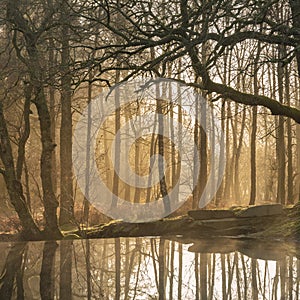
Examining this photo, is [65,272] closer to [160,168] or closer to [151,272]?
[151,272]

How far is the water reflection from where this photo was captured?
15.1 feet

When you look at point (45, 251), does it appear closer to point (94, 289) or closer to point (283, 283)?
point (94, 289)

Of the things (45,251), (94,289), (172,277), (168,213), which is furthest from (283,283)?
(168,213)

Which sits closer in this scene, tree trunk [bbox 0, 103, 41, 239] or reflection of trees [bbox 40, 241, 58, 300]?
reflection of trees [bbox 40, 241, 58, 300]

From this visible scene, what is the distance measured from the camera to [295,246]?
8.16 meters

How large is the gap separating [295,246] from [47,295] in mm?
5078

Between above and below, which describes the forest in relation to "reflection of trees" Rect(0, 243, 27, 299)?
above

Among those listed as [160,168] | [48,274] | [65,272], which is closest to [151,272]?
[65,272]

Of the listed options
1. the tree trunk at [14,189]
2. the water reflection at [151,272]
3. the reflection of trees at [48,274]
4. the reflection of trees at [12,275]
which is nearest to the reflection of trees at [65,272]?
the water reflection at [151,272]

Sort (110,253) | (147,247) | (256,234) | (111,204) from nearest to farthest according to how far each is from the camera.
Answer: (110,253)
(147,247)
(256,234)
(111,204)

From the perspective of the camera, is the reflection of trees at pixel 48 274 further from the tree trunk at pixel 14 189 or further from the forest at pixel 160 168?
the tree trunk at pixel 14 189

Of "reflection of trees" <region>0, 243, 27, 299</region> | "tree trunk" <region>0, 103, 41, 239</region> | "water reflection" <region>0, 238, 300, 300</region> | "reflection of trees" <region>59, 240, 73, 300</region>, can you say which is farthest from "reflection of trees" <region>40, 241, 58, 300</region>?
"tree trunk" <region>0, 103, 41, 239</region>

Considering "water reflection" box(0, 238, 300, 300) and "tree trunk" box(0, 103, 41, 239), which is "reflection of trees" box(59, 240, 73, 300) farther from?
"tree trunk" box(0, 103, 41, 239)

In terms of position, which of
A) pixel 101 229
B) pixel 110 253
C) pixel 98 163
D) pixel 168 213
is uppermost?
pixel 98 163
